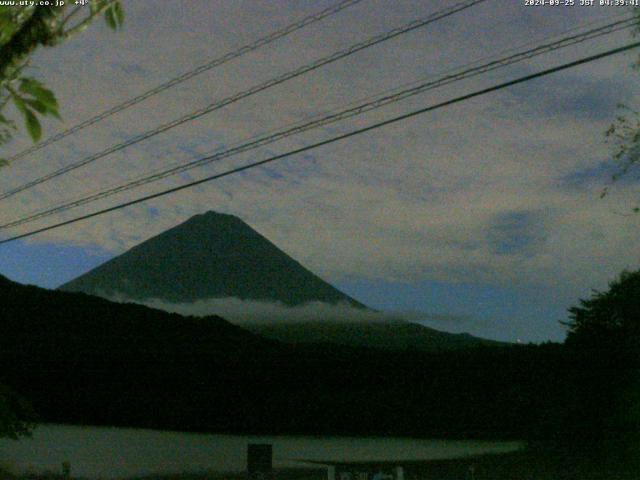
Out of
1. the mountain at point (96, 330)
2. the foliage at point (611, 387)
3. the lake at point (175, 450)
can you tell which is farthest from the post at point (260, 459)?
the mountain at point (96, 330)

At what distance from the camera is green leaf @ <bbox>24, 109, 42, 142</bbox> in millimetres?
2986

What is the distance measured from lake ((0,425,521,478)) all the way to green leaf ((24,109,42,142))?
13.7 metres

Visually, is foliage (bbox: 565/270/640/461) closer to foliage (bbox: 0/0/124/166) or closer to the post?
the post

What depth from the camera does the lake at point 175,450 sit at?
674 inches

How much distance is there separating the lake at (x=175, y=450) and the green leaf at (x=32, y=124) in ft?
45.0

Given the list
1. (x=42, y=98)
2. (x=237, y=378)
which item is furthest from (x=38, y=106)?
(x=237, y=378)

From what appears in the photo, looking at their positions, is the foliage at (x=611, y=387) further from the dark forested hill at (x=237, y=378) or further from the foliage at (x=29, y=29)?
the foliage at (x=29, y=29)

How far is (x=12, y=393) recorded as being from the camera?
9.27 meters

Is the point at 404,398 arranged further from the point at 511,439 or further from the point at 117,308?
the point at 117,308

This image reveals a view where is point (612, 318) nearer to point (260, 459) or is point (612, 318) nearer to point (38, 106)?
point (260, 459)

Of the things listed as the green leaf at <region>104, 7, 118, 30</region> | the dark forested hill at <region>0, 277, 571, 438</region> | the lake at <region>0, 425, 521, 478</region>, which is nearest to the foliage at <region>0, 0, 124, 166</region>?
the green leaf at <region>104, 7, 118, 30</region>

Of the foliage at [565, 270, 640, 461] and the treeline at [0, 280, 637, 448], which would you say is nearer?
the foliage at [565, 270, 640, 461]

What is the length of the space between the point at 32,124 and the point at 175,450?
741 inches

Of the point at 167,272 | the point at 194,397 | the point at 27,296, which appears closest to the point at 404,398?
the point at 194,397
